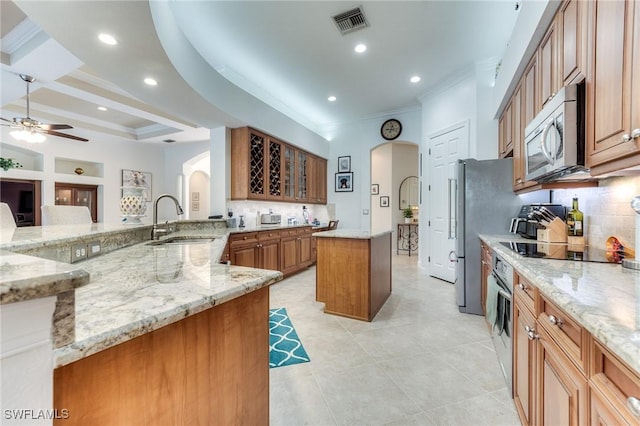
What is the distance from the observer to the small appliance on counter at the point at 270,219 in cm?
471

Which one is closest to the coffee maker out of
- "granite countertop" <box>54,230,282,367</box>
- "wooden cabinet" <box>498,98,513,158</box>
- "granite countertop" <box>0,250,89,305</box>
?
"wooden cabinet" <box>498,98,513,158</box>

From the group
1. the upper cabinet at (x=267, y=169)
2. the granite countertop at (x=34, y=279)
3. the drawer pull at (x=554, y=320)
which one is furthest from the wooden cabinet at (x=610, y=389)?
the upper cabinet at (x=267, y=169)

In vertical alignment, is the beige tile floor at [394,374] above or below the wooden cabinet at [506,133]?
below

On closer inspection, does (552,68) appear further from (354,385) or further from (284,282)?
(284,282)

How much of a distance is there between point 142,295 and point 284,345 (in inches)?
71.1

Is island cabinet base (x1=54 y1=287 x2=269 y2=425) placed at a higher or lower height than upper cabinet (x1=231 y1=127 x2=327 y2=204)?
lower

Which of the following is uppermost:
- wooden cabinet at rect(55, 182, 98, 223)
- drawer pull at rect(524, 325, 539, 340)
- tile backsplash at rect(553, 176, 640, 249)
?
wooden cabinet at rect(55, 182, 98, 223)

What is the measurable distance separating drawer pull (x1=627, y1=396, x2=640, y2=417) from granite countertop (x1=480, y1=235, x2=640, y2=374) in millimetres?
87

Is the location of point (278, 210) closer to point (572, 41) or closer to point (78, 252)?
point (78, 252)

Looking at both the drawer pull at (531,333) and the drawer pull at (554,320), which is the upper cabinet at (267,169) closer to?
the drawer pull at (531,333)

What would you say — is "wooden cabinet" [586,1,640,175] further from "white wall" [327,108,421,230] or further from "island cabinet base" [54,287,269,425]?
"white wall" [327,108,421,230]

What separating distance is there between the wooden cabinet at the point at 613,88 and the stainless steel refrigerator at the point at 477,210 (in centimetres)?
164

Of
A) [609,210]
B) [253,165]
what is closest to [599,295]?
[609,210]

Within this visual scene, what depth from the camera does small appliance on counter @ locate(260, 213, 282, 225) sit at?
4707mm
